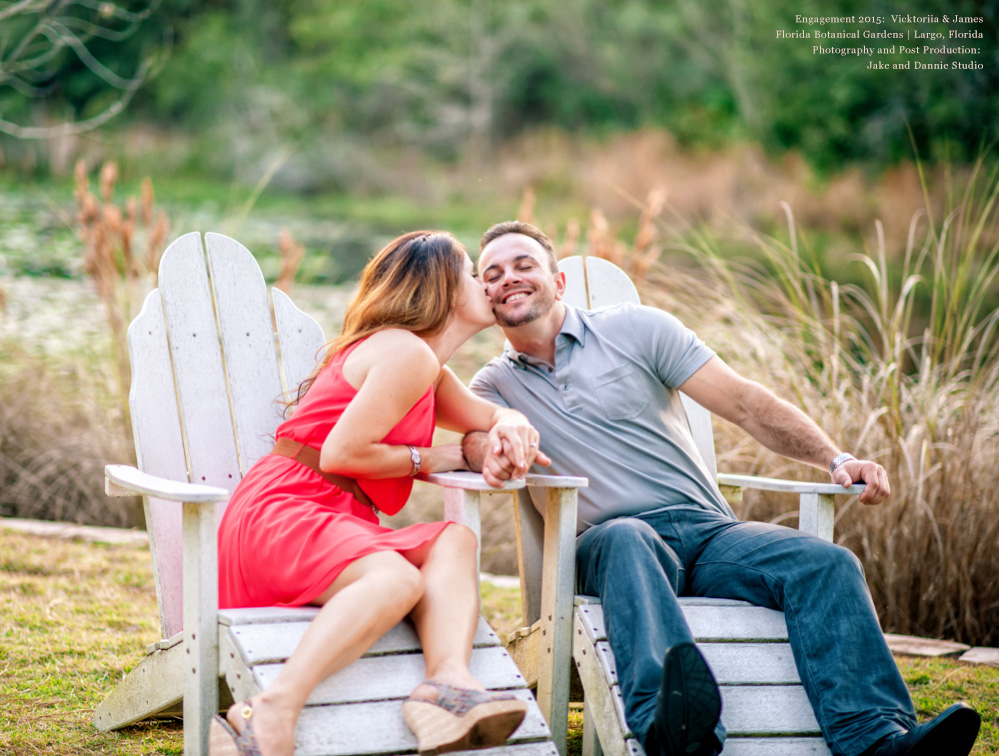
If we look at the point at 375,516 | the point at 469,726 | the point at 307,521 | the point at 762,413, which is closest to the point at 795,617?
the point at 762,413

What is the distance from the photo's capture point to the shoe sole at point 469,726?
1761 mm

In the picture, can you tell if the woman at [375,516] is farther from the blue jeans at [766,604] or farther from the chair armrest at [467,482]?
the blue jeans at [766,604]

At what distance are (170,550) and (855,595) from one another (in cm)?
152

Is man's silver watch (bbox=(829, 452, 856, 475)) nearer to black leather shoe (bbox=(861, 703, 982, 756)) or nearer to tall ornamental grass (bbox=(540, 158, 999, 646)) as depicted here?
black leather shoe (bbox=(861, 703, 982, 756))

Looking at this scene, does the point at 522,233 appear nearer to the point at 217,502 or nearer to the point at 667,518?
the point at 667,518

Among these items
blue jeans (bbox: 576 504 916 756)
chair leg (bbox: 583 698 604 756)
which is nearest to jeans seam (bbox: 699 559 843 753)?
blue jeans (bbox: 576 504 916 756)

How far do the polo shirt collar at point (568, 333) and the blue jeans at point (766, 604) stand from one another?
0.51 metres

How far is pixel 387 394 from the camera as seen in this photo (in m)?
2.14

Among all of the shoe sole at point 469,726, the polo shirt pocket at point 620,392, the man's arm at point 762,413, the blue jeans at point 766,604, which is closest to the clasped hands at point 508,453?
the blue jeans at point 766,604

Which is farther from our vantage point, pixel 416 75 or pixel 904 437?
pixel 416 75

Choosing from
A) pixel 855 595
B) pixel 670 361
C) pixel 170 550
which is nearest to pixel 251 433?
pixel 170 550

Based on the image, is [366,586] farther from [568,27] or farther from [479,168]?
[568,27]

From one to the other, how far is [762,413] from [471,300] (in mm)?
816

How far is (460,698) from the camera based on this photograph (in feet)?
5.95
